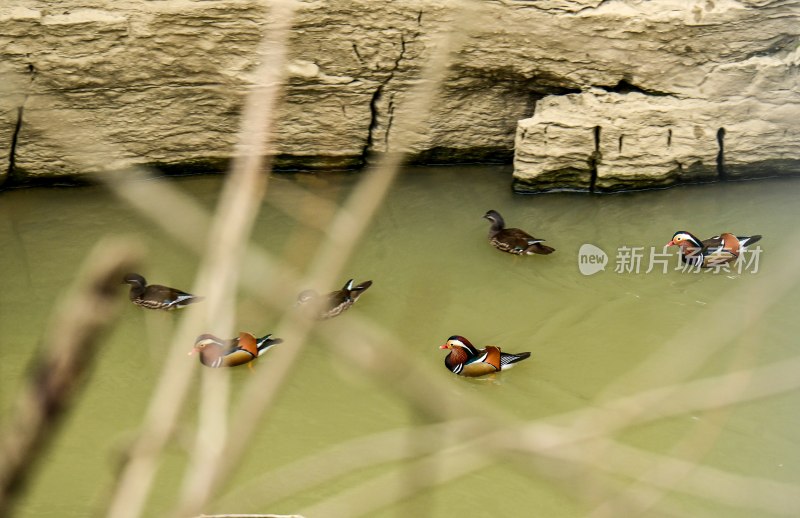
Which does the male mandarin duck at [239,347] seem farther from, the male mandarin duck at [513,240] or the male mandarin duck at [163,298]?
the male mandarin duck at [513,240]

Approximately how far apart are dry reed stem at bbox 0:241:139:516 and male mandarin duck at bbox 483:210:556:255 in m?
5.14

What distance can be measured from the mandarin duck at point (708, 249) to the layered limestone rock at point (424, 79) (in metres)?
0.64

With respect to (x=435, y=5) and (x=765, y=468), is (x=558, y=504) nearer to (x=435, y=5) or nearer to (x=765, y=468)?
(x=765, y=468)

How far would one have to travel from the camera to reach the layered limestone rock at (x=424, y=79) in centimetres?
584

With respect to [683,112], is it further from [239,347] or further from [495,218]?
[239,347]

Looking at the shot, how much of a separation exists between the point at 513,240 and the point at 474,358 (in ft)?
2.93

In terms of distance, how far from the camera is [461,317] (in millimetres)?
5520

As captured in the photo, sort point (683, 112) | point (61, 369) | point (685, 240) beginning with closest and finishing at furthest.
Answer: point (61, 369)
point (685, 240)
point (683, 112)

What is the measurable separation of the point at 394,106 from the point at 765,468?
9.60 feet

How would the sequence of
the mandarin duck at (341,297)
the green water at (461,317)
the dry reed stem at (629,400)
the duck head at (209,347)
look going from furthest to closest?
the mandarin duck at (341,297), the duck head at (209,347), the green water at (461,317), the dry reed stem at (629,400)

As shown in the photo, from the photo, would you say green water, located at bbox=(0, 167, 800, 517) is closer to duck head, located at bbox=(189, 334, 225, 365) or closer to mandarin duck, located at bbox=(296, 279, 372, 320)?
mandarin duck, located at bbox=(296, 279, 372, 320)

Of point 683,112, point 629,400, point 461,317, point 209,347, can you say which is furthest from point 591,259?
point 629,400

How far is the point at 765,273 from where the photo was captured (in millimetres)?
5680

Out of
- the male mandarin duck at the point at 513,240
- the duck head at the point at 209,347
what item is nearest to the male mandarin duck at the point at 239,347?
the duck head at the point at 209,347
